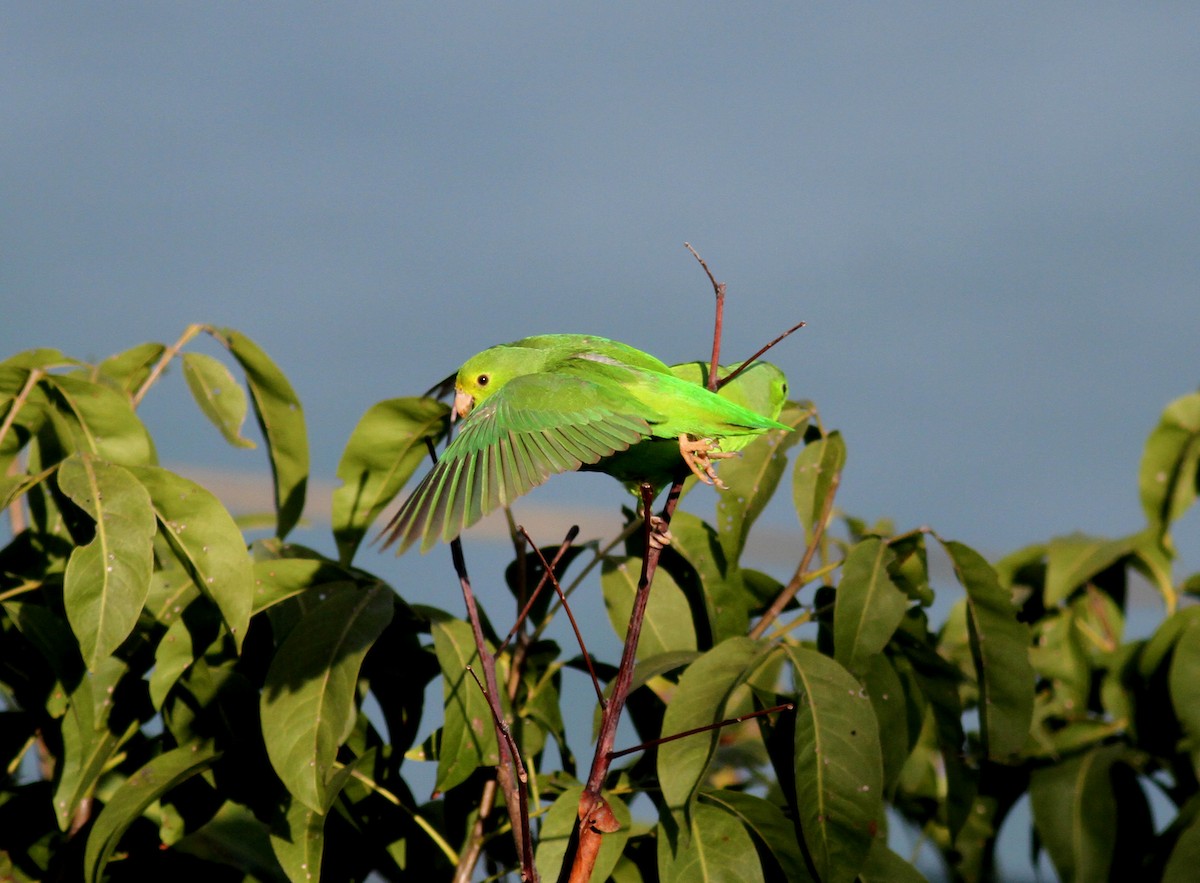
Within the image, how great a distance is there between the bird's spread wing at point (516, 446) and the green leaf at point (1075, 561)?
1.76 meters

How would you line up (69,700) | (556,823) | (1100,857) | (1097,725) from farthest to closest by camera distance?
(1097,725) → (1100,857) → (69,700) → (556,823)

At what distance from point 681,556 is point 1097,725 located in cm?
143

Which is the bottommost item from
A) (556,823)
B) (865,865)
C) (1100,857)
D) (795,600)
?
(1100,857)

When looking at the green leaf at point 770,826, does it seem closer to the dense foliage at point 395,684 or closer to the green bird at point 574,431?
the dense foliage at point 395,684

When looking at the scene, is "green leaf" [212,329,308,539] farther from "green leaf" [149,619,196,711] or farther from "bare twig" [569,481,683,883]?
"bare twig" [569,481,683,883]

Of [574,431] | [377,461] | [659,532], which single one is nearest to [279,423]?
[377,461]

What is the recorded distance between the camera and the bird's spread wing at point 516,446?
152 cm

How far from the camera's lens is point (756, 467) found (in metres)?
2.23

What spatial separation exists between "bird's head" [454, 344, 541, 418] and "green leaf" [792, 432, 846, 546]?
72 centimetres

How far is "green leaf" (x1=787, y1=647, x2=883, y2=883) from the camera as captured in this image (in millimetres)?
1742

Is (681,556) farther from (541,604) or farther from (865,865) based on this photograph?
(865,865)

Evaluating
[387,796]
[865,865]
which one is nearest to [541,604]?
[387,796]

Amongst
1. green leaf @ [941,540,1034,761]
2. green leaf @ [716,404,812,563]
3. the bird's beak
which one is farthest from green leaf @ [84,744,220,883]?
green leaf @ [941,540,1034,761]

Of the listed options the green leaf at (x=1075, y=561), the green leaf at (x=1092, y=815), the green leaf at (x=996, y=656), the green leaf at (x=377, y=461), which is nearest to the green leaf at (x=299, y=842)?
the green leaf at (x=377, y=461)
